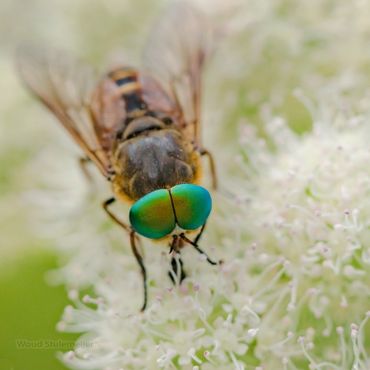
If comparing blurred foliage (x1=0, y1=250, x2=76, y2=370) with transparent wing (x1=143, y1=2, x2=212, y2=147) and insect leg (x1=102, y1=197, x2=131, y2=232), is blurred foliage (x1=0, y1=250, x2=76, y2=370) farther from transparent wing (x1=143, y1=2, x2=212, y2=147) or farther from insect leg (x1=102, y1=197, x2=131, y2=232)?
transparent wing (x1=143, y1=2, x2=212, y2=147)

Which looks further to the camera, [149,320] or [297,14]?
[297,14]

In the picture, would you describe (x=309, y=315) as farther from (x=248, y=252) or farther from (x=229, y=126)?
A: (x=229, y=126)

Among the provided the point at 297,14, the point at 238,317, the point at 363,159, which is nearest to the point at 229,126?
the point at 297,14

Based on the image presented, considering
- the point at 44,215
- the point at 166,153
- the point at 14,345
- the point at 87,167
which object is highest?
the point at 166,153

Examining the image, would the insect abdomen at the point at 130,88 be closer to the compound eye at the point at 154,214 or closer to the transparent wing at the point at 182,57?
the transparent wing at the point at 182,57

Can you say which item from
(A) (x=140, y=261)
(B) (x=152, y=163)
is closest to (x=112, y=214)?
(A) (x=140, y=261)

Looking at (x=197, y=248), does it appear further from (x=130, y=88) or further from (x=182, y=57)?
(x=182, y=57)

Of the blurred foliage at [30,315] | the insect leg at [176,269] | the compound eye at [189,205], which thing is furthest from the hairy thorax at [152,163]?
the blurred foliage at [30,315]
